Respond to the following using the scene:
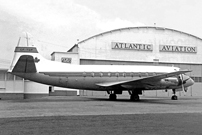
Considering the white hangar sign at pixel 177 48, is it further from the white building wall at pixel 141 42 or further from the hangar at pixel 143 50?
the white building wall at pixel 141 42

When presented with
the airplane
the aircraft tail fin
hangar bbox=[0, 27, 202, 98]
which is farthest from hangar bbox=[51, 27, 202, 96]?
the aircraft tail fin

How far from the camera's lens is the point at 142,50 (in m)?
45.5

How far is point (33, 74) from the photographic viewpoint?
23672mm

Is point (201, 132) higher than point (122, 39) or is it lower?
lower

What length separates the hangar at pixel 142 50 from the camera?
42375 millimetres

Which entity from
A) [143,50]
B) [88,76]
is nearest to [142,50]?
[143,50]

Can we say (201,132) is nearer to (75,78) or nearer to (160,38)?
(75,78)

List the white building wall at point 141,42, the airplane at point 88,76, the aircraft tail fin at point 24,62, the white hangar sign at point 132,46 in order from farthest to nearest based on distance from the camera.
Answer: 1. the white hangar sign at point 132,46
2. the white building wall at point 141,42
3. the airplane at point 88,76
4. the aircraft tail fin at point 24,62

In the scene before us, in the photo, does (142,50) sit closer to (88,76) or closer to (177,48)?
(177,48)

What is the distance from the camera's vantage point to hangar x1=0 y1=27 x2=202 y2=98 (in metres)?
42.4

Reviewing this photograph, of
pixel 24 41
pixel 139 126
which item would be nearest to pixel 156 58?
pixel 24 41

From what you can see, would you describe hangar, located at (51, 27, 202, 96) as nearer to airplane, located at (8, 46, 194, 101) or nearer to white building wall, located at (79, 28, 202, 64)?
white building wall, located at (79, 28, 202, 64)

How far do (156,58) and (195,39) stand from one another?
9532 millimetres

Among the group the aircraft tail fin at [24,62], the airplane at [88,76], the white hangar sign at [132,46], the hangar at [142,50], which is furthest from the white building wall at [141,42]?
the aircraft tail fin at [24,62]
